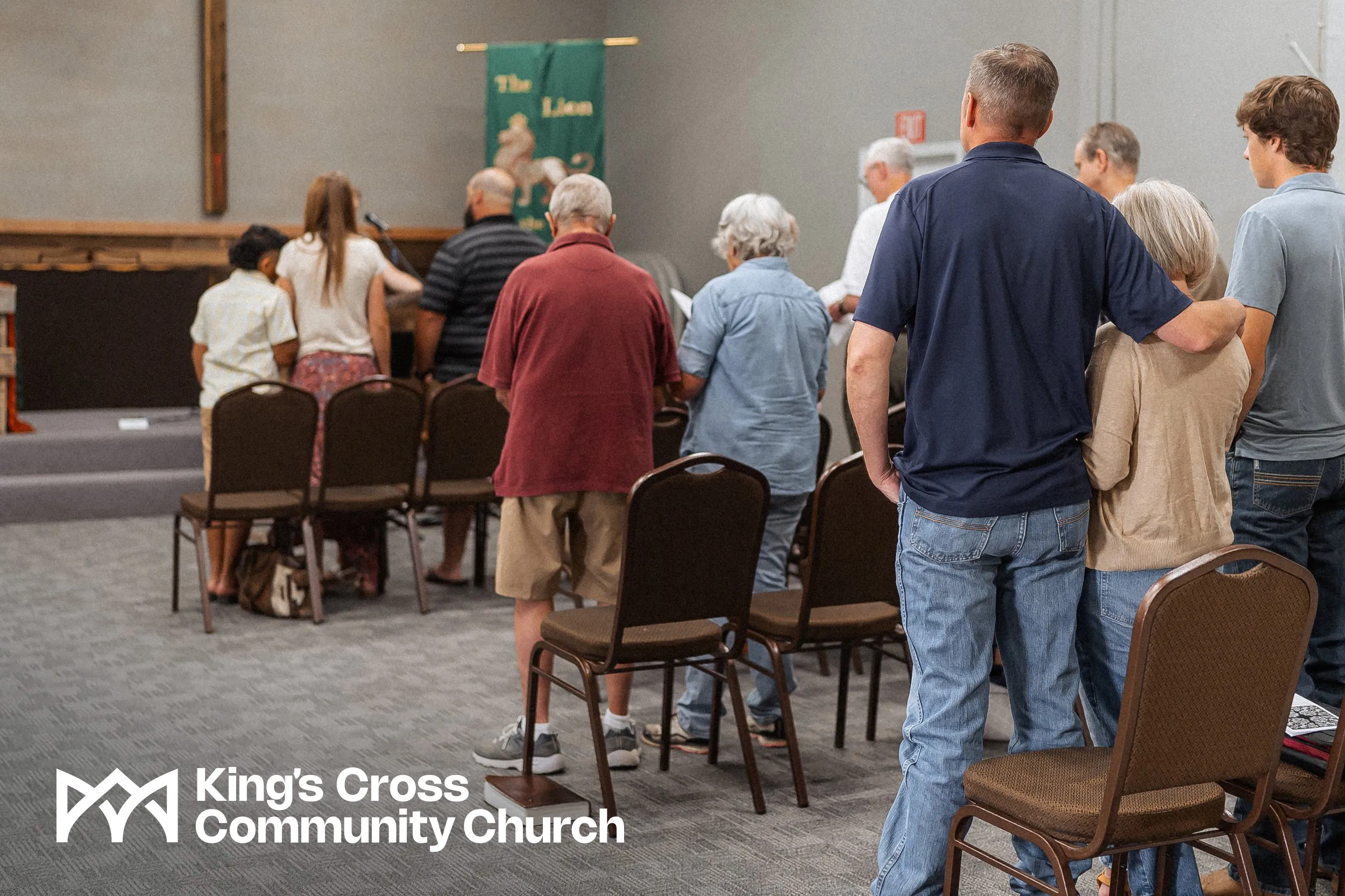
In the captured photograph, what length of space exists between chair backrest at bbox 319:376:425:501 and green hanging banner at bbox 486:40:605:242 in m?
3.55

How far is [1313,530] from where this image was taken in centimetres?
303

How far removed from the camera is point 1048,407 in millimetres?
2285

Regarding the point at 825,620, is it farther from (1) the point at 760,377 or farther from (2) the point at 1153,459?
(2) the point at 1153,459

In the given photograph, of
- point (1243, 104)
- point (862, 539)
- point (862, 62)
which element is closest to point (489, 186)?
point (862, 62)

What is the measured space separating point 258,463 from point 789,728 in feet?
8.43

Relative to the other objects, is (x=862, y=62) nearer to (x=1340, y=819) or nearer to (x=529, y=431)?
(x=529, y=431)

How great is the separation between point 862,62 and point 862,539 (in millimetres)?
4676

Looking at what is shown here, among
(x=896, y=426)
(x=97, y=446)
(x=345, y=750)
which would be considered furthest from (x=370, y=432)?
(x=97, y=446)

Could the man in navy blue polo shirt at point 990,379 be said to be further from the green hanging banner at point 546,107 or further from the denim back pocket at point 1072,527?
the green hanging banner at point 546,107

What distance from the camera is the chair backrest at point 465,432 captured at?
5.50 m

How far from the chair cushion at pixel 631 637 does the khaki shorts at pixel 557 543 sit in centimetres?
19

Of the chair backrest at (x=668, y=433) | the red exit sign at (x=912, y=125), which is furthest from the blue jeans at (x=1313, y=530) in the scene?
the red exit sign at (x=912, y=125)

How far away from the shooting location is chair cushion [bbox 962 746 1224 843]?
2.09 meters

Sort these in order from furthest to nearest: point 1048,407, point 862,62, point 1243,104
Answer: point 862,62 → point 1243,104 → point 1048,407
